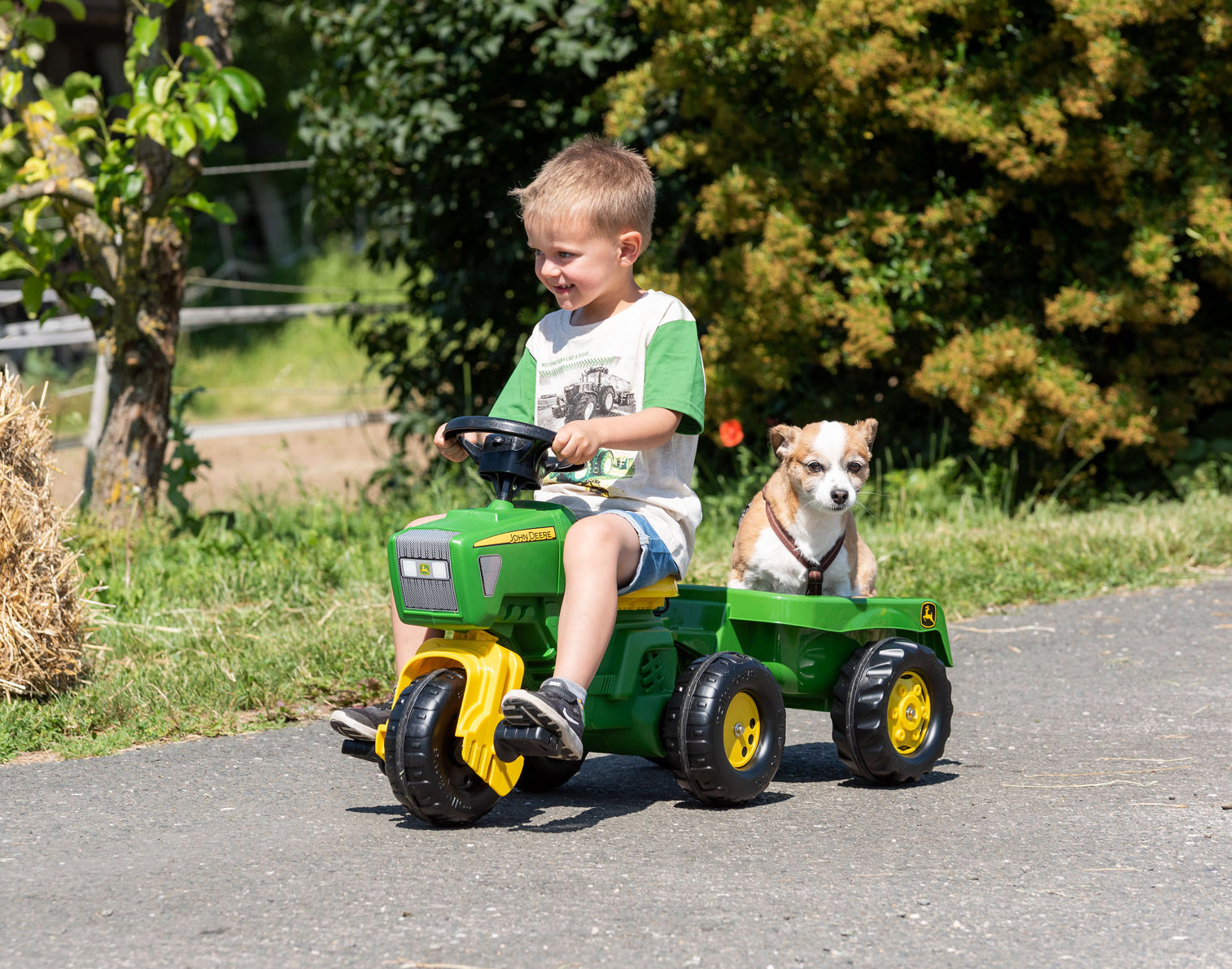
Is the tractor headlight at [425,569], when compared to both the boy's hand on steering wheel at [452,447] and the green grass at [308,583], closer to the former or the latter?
the boy's hand on steering wheel at [452,447]

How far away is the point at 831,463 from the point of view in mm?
4137

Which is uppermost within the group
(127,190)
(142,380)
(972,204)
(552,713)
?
(972,204)

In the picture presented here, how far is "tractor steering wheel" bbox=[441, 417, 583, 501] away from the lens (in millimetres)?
3363

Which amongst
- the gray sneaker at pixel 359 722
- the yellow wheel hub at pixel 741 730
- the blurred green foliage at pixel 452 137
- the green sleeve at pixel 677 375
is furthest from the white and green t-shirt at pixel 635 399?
the blurred green foliage at pixel 452 137

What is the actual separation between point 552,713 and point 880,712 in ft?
3.53

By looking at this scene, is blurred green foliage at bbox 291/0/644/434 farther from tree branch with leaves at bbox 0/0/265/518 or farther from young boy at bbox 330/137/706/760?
young boy at bbox 330/137/706/760

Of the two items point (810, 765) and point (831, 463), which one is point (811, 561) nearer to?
point (831, 463)

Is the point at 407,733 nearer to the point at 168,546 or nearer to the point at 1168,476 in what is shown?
the point at 168,546

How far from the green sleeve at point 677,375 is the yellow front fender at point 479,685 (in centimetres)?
74

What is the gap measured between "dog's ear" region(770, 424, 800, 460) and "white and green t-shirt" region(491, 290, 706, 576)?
1.70ft

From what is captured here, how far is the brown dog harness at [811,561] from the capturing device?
4227 millimetres

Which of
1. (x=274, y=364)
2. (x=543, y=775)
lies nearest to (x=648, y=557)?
(x=543, y=775)

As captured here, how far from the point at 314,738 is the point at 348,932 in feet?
5.83

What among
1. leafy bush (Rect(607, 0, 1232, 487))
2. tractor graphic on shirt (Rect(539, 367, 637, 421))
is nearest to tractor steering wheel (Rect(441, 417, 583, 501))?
tractor graphic on shirt (Rect(539, 367, 637, 421))
